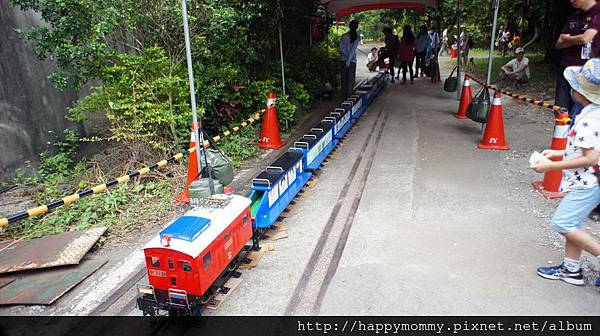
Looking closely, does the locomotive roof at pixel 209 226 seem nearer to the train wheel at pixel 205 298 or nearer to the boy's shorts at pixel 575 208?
the train wheel at pixel 205 298

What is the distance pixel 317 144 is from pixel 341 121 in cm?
218

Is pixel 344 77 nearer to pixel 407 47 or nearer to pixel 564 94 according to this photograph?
pixel 407 47

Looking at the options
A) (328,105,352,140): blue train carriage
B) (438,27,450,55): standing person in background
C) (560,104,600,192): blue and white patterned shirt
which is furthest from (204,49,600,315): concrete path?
(438,27,450,55): standing person in background

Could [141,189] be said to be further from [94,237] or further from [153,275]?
[153,275]

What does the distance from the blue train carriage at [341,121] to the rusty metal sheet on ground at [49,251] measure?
4837 millimetres

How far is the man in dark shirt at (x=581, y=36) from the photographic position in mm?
6016

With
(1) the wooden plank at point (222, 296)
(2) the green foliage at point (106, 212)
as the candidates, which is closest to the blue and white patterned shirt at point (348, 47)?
(2) the green foliage at point (106, 212)

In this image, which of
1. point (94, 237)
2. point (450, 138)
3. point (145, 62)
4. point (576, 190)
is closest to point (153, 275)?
point (94, 237)

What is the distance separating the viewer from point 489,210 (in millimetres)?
5621

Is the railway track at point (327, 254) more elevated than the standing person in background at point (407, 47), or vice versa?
the standing person in background at point (407, 47)

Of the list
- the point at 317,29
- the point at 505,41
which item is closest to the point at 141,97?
the point at 317,29

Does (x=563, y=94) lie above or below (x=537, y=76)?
above

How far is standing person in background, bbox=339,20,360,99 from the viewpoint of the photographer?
1300 centimetres

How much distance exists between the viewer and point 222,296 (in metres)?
4.07
